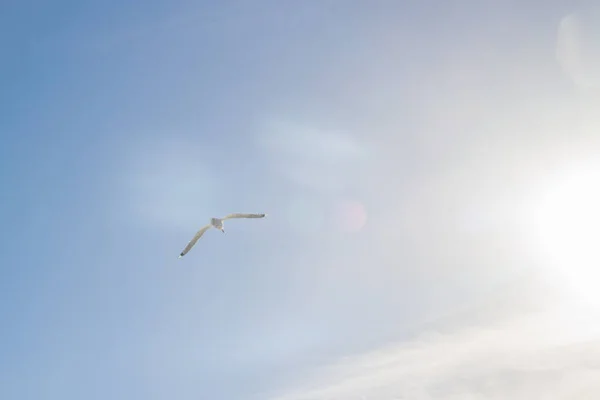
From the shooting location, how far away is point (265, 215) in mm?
111125

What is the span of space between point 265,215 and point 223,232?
14354 millimetres

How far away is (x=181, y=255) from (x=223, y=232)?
11.9 metres

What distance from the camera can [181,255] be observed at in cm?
12206

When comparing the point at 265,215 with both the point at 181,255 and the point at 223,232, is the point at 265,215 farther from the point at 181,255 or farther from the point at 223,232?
the point at 181,255

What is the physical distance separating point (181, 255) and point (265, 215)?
25360 millimetres

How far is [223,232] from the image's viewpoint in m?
120

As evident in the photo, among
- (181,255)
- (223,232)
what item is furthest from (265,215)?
(181,255)

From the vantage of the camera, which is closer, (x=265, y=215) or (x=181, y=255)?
(x=265, y=215)

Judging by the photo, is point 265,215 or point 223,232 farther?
point 223,232
